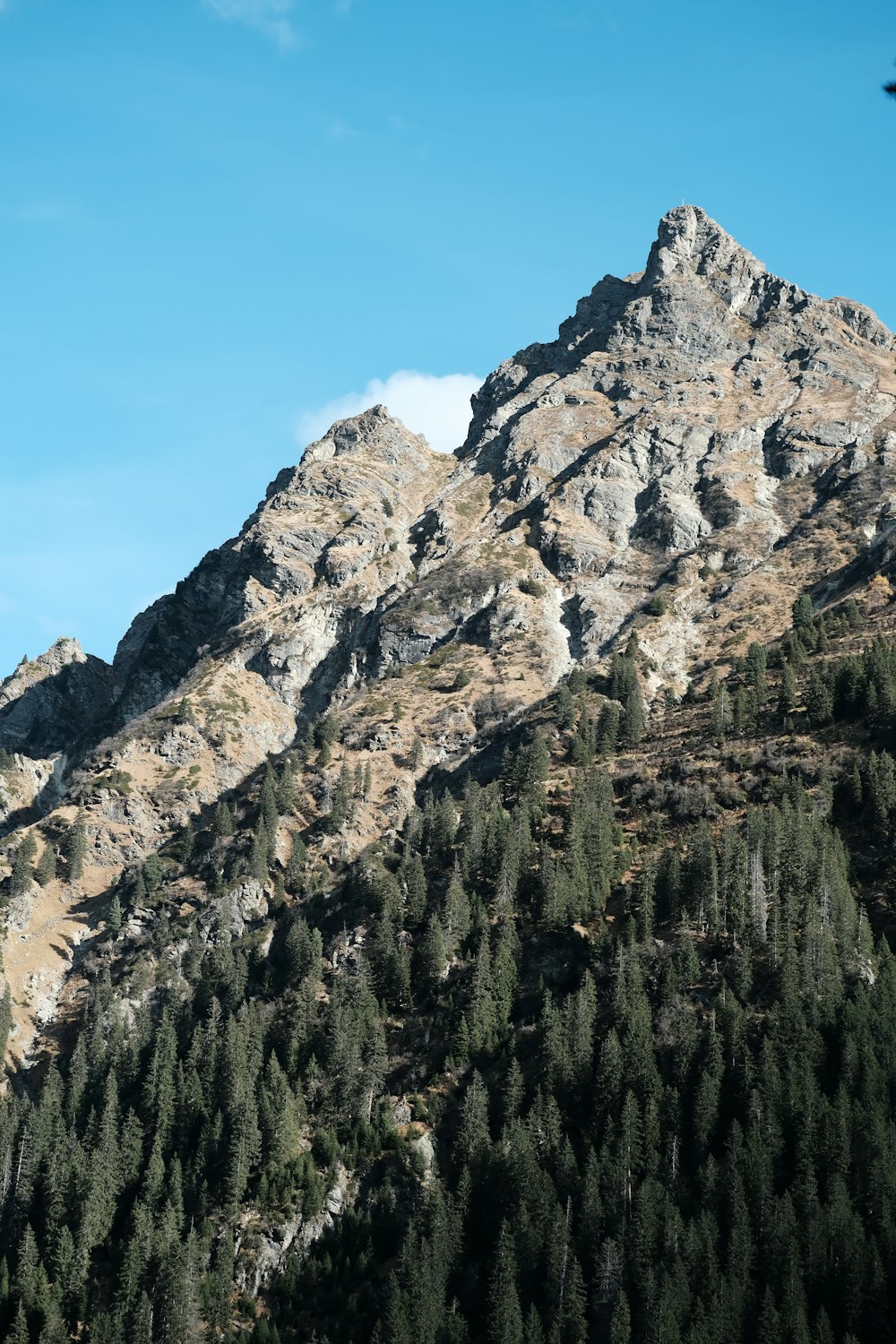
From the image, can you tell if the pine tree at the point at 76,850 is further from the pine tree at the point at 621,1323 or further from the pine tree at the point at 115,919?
the pine tree at the point at 621,1323

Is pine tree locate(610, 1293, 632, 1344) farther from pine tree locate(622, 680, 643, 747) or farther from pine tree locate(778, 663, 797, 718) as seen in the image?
pine tree locate(622, 680, 643, 747)

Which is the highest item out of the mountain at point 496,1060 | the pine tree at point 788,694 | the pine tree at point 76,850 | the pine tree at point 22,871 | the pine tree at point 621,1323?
the pine tree at point 788,694

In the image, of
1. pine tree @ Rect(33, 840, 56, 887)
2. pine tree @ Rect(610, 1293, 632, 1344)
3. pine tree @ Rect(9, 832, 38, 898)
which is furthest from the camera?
pine tree @ Rect(33, 840, 56, 887)

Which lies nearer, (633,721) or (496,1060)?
(496,1060)

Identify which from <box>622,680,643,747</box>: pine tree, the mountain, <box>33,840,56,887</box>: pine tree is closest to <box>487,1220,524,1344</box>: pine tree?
the mountain

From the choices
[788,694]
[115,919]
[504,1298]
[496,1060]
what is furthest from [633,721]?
[504,1298]

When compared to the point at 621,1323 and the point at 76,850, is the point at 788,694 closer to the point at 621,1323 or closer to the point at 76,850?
the point at 621,1323

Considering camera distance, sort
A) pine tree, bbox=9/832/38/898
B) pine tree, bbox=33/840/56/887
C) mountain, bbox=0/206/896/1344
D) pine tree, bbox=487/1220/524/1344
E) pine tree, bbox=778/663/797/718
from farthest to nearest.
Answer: pine tree, bbox=33/840/56/887 < pine tree, bbox=9/832/38/898 < pine tree, bbox=778/663/797/718 < mountain, bbox=0/206/896/1344 < pine tree, bbox=487/1220/524/1344

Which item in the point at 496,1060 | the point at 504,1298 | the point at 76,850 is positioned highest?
the point at 76,850

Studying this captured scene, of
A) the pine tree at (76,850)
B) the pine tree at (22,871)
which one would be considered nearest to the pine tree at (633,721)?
the pine tree at (76,850)

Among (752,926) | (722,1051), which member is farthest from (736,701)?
(722,1051)

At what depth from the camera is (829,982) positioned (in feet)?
379

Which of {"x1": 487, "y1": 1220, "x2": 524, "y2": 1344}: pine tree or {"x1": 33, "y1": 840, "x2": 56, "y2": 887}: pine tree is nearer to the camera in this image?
{"x1": 487, "y1": 1220, "x2": 524, "y2": 1344}: pine tree

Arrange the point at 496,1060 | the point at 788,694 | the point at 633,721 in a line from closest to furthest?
the point at 496,1060 → the point at 788,694 → the point at 633,721
